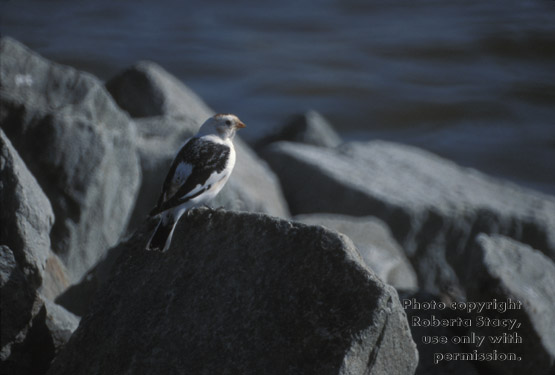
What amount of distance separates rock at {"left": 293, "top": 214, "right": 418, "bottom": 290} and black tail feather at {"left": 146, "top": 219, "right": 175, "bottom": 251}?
6.21 feet

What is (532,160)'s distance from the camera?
38.7 feet

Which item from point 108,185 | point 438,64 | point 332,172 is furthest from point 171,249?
point 438,64

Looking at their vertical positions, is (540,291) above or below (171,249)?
below

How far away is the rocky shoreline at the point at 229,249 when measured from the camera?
2715mm

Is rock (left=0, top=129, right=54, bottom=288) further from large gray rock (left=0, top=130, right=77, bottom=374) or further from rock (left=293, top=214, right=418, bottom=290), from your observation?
rock (left=293, top=214, right=418, bottom=290)

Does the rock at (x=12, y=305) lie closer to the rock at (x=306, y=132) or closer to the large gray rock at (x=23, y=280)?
the large gray rock at (x=23, y=280)

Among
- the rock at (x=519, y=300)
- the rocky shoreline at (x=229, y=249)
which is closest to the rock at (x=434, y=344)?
the rocky shoreline at (x=229, y=249)

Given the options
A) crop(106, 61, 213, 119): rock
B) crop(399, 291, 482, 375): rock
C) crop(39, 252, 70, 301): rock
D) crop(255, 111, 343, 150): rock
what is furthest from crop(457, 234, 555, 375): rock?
crop(255, 111, 343, 150): rock

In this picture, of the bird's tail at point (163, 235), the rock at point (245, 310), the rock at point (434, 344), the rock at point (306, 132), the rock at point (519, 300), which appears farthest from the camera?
the rock at point (306, 132)

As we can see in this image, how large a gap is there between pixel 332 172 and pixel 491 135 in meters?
6.82

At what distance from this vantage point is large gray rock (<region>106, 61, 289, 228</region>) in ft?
17.3

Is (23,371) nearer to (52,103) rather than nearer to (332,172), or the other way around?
(52,103)

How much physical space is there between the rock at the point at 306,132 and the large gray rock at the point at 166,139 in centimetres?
111

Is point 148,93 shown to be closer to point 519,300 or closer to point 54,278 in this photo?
point 54,278
